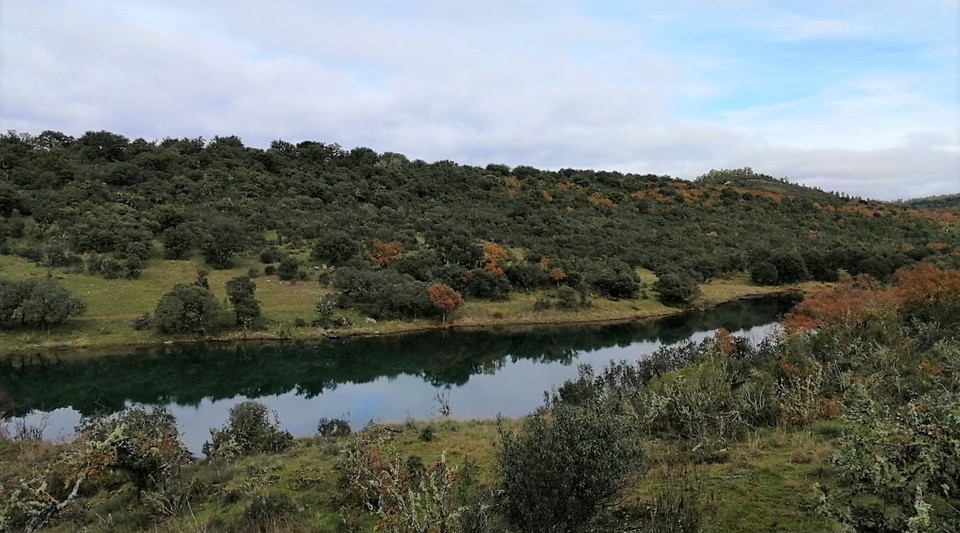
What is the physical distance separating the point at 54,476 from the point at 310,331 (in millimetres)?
30238

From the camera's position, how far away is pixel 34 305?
38.1 meters

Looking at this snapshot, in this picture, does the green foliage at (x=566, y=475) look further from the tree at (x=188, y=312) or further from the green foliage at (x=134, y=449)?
the tree at (x=188, y=312)

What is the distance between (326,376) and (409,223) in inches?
1531

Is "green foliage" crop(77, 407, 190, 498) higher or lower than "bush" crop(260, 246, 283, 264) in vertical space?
lower

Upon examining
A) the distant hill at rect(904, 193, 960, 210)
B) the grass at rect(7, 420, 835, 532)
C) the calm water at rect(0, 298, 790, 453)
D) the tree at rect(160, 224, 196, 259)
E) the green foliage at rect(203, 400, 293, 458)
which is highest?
the distant hill at rect(904, 193, 960, 210)

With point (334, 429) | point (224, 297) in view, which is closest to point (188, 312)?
point (224, 297)

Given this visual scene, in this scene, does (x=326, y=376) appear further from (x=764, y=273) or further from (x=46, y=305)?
(x=764, y=273)

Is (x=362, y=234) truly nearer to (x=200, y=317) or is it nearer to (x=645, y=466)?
(x=200, y=317)

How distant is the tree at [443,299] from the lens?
47500 millimetres

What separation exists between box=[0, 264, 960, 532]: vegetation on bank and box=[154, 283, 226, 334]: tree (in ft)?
71.1

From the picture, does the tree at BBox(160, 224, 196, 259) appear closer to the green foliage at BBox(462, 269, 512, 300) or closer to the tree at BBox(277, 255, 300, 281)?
the tree at BBox(277, 255, 300, 281)

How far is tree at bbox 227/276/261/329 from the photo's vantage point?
1681 inches

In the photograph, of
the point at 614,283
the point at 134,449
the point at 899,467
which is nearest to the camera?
the point at 899,467

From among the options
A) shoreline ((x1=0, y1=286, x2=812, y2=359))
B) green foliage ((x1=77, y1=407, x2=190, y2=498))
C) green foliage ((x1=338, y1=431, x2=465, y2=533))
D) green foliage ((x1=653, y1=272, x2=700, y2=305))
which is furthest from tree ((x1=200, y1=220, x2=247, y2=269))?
green foliage ((x1=338, y1=431, x2=465, y2=533))
